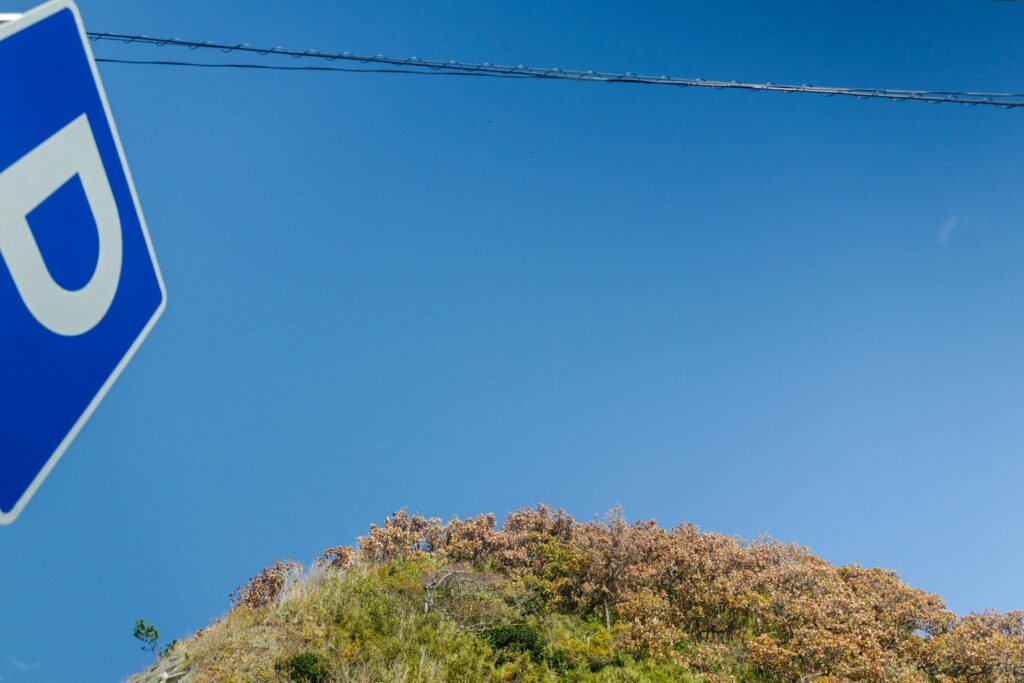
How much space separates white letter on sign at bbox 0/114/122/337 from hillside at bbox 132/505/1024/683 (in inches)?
453

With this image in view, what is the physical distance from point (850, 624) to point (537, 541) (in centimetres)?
956

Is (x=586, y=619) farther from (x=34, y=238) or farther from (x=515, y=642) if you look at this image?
(x=34, y=238)

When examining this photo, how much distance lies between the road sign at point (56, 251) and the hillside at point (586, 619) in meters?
11.4

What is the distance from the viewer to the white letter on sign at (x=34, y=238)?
1.15 metres

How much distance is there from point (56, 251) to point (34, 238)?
7cm

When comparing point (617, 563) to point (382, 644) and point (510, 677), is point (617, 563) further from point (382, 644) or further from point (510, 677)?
point (382, 644)

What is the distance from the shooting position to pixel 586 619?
52.5 ft

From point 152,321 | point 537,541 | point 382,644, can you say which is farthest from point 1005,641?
point 152,321

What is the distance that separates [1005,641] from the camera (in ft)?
40.2

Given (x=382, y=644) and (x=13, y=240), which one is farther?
(x=382, y=644)

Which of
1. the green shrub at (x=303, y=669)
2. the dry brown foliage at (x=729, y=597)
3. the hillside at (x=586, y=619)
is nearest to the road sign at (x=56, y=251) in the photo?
the hillside at (x=586, y=619)

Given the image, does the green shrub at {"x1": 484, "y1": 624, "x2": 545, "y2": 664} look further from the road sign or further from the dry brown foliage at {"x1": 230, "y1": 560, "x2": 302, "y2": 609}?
the road sign

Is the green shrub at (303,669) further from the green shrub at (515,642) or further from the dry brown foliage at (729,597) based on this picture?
the dry brown foliage at (729,597)

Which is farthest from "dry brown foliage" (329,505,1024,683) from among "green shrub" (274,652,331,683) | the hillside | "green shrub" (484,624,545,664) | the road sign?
the road sign
